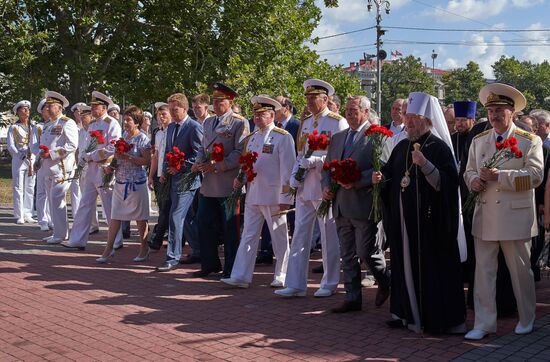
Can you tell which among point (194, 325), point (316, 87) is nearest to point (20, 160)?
point (316, 87)

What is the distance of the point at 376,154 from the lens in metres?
6.86

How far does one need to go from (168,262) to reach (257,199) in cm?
202

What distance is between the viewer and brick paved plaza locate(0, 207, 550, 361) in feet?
19.5

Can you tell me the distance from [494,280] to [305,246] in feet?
7.44

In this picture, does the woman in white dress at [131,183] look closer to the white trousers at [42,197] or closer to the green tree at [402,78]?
the white trousers at [42,197]

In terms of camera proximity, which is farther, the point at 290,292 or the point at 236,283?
the point at 236,283

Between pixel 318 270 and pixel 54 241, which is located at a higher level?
pixel 54 241

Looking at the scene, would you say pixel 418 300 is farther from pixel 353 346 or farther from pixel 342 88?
pixel 342 88

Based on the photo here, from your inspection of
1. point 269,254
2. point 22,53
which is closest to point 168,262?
point 269,254

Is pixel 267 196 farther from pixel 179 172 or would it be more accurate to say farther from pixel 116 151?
pixel 116 151

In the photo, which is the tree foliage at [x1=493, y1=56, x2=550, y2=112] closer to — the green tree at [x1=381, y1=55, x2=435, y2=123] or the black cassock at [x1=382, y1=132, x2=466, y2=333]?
the green tree at [x1=381, y1=55, x2=435, y2=123]

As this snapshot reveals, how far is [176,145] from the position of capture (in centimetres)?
984

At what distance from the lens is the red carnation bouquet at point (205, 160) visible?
891 cm

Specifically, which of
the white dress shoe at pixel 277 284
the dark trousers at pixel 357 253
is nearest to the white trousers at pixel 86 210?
the white dress shoe at pixel 277 284
